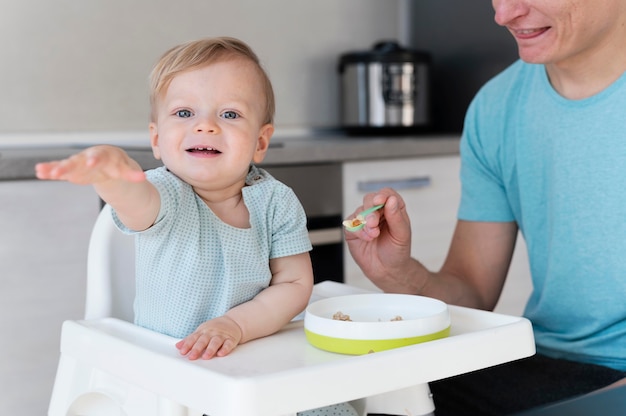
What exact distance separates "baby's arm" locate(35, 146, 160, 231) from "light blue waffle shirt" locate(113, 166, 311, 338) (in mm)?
25

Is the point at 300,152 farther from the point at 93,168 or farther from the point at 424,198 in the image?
the point at 93,168

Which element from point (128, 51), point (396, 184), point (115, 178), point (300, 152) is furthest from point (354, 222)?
point (128, 51)

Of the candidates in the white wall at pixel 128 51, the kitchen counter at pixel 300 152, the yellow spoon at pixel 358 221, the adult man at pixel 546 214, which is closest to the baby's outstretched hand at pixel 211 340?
the yellow spoon at pixel 358 221

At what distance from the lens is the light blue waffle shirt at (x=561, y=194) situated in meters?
1.39

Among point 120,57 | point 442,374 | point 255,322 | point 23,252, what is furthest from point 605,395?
point 120,57

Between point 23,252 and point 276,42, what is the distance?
1280mm

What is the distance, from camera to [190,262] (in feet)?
3.15

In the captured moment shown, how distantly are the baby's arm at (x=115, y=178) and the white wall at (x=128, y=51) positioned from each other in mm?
1626

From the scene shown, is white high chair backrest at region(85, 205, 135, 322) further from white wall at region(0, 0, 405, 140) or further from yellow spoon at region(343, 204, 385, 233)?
white wall at region(0, 0, 405, 140)

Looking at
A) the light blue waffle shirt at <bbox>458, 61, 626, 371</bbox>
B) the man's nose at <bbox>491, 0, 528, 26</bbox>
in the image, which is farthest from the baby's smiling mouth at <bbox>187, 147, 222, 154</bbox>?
the light blue waffle shirt at <bbox>458, 61, 626, 371</bbox>

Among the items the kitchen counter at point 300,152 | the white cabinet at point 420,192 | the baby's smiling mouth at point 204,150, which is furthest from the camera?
the white cabinet at point 420,192

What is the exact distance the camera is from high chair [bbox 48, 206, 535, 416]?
0.78 metres

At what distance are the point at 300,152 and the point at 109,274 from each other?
1084mm

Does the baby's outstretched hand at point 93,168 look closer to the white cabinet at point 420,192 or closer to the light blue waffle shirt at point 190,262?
the light blue waffle shirt at point 190,262
